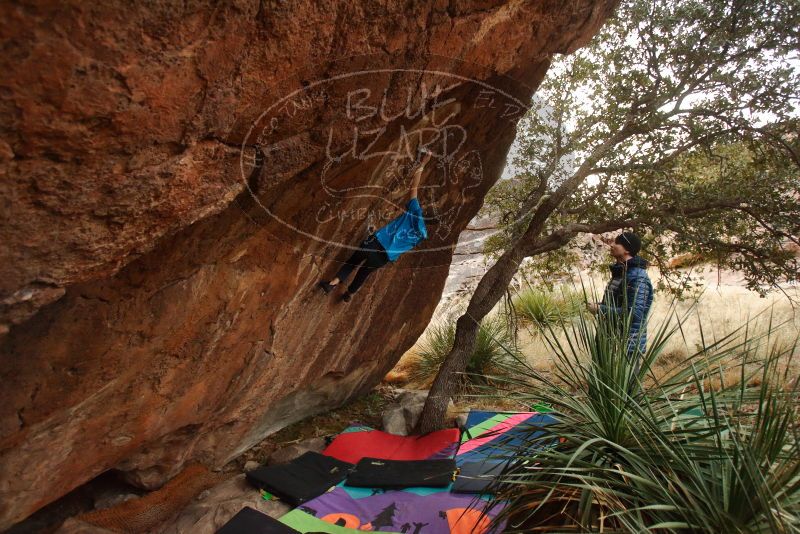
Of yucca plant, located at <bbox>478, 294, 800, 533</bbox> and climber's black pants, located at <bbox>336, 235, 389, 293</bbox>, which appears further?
climber's black pants, located at <bbox>336, 235, 389, 293</bbox>

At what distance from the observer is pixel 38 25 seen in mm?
2002

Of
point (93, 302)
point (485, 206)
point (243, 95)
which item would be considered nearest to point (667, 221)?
point (485, 206)

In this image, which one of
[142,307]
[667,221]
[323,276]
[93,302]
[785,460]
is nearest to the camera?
[785,460]

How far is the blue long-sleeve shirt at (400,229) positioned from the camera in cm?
515

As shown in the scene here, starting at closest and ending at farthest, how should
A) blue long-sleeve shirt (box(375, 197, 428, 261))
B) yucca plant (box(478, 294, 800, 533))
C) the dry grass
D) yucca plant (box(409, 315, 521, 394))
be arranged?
yucca plant (box(478, 294, 800, 533)) < blue long-sleeve shirt (box(375, 197, 428, 261)) < the dry grass < yucca plant (box(409, 315, 521, 394))

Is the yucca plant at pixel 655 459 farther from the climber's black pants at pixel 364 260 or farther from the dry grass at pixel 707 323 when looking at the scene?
the dry grass at pixel 707 323

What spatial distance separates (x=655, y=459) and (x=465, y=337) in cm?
442

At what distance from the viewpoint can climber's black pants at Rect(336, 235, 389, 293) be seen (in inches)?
205

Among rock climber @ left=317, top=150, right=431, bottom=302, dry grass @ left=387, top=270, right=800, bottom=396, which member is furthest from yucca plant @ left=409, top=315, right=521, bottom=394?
A: rock climber @ left=317, top=150, right=431, bottom=302

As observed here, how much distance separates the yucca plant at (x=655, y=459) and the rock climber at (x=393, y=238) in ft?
7.03

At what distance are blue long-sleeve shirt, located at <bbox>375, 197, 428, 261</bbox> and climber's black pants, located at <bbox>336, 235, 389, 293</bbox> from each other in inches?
2.6

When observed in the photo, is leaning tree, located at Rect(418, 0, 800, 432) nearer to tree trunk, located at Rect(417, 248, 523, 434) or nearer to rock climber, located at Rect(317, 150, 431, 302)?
tree trunk, located at Rect(417, 248, 523, 434)

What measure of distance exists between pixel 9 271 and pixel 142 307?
1214 mm

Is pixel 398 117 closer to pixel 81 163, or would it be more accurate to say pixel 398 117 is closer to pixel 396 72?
pixel 396 72
